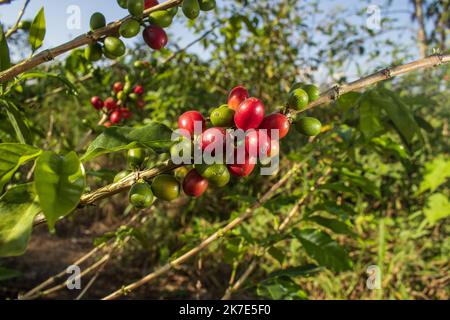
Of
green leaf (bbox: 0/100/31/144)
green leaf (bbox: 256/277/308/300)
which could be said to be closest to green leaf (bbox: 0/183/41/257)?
green leaf (bbox: 0/100/31/144)

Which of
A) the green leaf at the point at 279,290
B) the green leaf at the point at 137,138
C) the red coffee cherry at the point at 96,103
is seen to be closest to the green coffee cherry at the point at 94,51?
the green leaf at the point at 137,138

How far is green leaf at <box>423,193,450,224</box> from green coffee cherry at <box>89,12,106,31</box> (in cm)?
341

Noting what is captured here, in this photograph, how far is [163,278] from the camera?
13.5 ft

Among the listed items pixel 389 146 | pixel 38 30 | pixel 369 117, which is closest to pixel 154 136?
pixel 38 30

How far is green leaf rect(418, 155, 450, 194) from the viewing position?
12.1ft

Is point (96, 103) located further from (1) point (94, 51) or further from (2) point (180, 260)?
(2) point (180, 260)

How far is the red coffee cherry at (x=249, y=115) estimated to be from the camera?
2.86 feet

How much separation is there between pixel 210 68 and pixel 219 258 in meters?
2.17

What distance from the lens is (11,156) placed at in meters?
0.79

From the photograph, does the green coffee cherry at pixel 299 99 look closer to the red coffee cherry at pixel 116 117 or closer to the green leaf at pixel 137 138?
the green leaf at pixel 137 138

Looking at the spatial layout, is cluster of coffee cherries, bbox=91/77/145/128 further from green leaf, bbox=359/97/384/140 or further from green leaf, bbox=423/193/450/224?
green leaf, bbox=423/193/450/224

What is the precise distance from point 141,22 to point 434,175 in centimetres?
358

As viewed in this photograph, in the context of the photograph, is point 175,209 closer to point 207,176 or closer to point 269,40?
point 269,40
